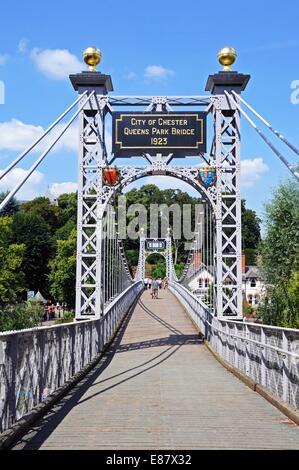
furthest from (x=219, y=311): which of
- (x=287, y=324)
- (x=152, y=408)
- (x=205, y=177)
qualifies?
(x=152, y=408)

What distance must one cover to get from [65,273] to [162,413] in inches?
1945

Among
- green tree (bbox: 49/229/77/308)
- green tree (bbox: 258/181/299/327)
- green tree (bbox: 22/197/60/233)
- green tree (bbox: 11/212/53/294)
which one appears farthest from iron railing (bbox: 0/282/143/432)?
green tree (bbox: 22/197/60/233)

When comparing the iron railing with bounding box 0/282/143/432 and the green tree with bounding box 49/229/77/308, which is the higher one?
the green tree with bounding box 49/229/77/308

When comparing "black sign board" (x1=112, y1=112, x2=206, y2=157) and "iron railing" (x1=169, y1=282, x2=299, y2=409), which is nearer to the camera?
"iron railing" (x1=169, y1=282, x2=299, y2=409)

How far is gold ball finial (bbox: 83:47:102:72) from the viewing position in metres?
16.7

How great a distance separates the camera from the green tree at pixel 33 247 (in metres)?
61.1

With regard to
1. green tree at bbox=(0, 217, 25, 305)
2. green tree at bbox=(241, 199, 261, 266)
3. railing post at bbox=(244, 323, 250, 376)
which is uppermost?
green tree at bbox=(241, 199, 261, 266)

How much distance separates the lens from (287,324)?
2242cm

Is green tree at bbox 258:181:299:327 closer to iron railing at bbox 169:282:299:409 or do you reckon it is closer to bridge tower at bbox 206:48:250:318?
A: bridge tower at bbox 206:48:250:318

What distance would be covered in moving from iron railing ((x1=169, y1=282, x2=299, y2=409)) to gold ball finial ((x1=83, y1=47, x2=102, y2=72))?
721 cm

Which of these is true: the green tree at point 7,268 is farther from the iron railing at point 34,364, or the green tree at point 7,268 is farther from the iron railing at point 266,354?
the iron railing at point 34,364

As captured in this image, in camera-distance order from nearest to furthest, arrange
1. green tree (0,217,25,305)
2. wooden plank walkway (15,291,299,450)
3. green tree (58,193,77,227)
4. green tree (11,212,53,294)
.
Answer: wooden plank walkway (15,291,299,450), green tree (0,217,25,305), green tree (11,212,53,294), green tree (58,193,77,227)

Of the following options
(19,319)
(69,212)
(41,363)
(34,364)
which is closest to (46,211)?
Result: (69,212)

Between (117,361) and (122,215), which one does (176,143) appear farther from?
(122,215)
